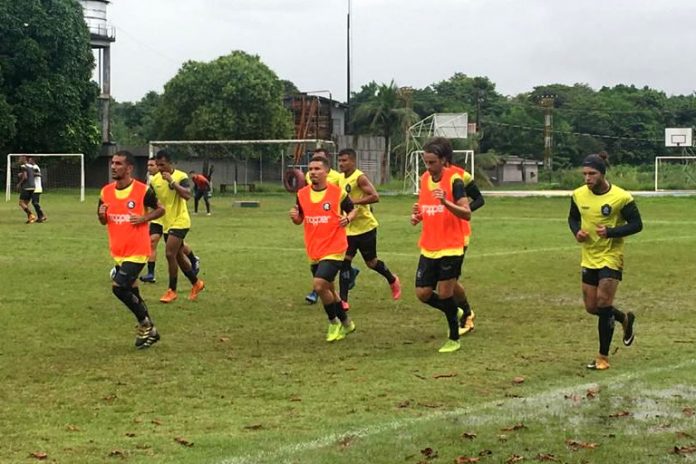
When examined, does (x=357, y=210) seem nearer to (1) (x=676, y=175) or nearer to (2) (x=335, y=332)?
(2) (x=335, y=332)

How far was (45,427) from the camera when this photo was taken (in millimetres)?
6773

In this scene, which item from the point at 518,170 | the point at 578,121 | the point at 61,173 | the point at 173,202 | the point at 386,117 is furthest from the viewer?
the point at 578,121

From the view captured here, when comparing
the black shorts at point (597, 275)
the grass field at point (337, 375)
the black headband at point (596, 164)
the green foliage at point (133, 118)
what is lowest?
the grass field at point (337, 375)

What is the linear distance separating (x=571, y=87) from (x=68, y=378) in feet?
374

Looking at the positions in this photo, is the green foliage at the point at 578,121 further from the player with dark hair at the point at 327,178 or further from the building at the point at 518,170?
the player with dark hair at the point at 327,178

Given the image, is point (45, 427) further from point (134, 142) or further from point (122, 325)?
point (134, 142)

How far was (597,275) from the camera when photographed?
884 centimetres

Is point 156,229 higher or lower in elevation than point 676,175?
lower

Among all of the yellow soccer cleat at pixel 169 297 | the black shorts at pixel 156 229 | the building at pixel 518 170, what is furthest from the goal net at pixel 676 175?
the yellow soccer cleat at pixel 169 297

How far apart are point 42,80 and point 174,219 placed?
4409 cm

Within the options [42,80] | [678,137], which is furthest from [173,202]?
[678,137]

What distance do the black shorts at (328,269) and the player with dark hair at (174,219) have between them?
3.43 m

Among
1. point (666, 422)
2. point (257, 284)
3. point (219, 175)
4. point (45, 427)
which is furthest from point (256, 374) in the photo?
point (219, 175)

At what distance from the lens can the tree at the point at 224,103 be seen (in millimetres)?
64875
